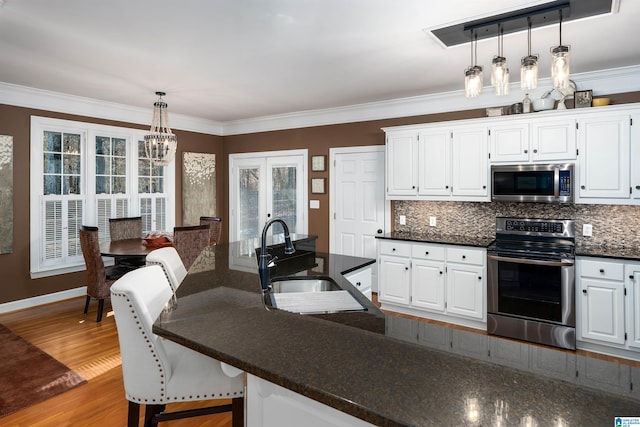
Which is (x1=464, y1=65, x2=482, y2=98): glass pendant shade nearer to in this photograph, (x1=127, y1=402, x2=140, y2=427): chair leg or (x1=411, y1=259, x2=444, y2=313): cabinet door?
(x1=411, y1=259, x2=444, y2=313): cabinet door

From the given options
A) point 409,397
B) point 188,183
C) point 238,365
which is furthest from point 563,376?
point 188,183

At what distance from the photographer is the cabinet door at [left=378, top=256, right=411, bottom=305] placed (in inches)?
169

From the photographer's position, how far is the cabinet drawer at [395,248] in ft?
14.1

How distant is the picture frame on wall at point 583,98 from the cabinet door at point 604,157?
273 mm

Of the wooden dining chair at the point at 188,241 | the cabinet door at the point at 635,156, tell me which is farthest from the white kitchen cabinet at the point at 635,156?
the wooden dining chair at the point at 188,241

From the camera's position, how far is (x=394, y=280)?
4.39 m

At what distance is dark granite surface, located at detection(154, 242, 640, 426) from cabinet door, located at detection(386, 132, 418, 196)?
3179 millimetres

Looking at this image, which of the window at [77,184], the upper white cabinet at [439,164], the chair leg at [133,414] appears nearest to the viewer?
the chair leg at [133,414]

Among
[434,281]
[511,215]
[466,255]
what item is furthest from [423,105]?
[434,281]

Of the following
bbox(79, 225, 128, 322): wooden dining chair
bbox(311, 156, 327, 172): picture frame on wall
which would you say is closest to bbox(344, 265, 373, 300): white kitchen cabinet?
bbox(79, 225, 128, 322): wooden dining chair

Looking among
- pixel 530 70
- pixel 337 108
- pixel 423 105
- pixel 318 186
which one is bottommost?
pixel 318 186

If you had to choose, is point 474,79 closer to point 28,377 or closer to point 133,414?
point 133,414

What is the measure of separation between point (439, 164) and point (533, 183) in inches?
38.0

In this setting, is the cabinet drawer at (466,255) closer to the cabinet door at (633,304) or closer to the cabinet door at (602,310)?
the cabinet door at (602,310)
